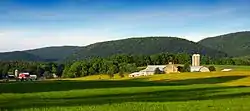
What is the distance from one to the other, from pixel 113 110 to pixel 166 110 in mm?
3312

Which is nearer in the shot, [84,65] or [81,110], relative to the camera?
[81,110]

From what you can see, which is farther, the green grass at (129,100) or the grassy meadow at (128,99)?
the grassy meadow at (128,99)

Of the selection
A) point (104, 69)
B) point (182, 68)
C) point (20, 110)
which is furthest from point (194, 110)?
point (104, 69)

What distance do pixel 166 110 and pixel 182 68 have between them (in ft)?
511

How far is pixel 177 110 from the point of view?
2822 cm

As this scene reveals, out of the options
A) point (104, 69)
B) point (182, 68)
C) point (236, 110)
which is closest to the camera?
point (236, 110)

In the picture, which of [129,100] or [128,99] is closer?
[129,100]

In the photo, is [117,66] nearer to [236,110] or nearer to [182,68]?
[182,68]

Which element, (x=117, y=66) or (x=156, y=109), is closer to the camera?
(x=156, y=109)

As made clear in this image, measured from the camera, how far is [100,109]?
1150 inches

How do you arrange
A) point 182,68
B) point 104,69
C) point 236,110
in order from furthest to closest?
point 104,69 < point 182,68 < point 236,110

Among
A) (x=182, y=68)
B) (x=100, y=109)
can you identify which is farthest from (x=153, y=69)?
(x=100, y=109)

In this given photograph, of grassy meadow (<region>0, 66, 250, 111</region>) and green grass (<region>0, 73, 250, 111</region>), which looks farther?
grassy meadow (<region>0, 66, 250, 111</region>)

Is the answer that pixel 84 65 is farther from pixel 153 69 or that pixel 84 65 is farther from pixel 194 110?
pixel 194 110
